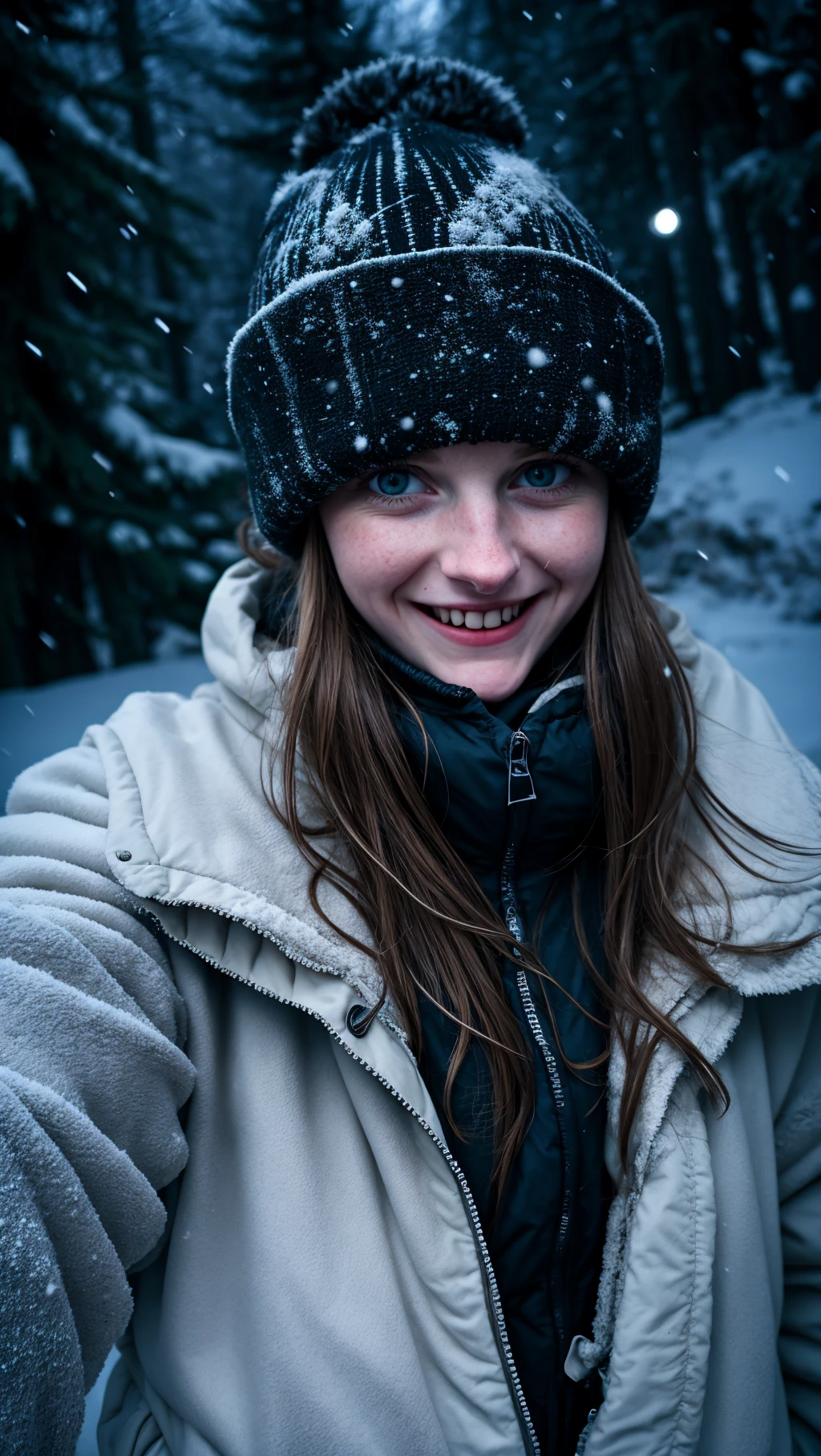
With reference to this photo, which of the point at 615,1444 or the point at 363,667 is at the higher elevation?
the point at 363,667

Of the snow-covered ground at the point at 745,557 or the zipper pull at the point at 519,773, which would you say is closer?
the zipper pull at the point at 519,773

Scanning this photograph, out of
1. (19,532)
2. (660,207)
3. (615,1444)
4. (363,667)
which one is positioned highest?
(660,207)

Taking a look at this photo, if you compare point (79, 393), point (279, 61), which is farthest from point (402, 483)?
point (279, 61)

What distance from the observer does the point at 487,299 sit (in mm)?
1267

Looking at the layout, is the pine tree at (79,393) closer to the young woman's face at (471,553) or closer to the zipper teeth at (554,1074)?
the young woman's face at (471,553)

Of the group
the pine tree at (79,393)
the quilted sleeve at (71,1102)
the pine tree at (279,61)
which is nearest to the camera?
the quilted sleeve at (71,1102)

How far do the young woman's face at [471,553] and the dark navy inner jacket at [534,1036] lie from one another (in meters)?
0.08

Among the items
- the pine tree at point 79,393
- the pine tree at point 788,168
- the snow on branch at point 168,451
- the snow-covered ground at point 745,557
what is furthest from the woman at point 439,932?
the snow on branch at point 168,451

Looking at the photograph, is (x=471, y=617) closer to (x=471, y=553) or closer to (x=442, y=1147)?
(x=471, y=553)

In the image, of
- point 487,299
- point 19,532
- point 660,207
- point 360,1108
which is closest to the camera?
point 360,1108

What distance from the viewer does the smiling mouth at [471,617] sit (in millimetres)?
1327

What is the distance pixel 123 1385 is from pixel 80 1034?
0.82 meters

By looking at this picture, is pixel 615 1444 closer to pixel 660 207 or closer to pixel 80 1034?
pixel 80 1034

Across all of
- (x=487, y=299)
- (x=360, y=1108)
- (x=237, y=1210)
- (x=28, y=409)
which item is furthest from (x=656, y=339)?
(x=28, y=409)
